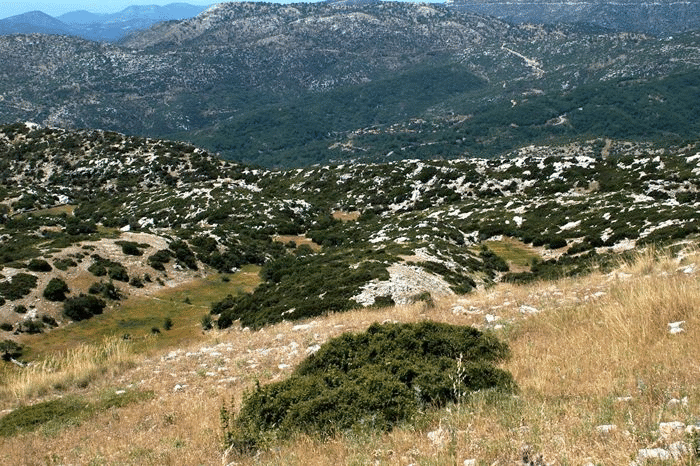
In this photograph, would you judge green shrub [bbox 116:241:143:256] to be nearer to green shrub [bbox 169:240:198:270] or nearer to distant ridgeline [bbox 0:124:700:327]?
distant ridgeline [bbox 0:124:700:327]

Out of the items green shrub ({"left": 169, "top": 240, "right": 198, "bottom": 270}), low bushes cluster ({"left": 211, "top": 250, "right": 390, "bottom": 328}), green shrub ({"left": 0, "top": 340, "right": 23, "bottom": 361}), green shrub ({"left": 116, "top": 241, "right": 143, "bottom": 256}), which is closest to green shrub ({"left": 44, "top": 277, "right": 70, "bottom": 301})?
green shrub ({"left": 0, "top": 340, "right": 23, "bottom": 361})

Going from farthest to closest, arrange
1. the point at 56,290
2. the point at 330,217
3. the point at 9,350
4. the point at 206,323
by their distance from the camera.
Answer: the point at 330,217 < the point at 56,290 < the point at 206,323 < the point at 9,350

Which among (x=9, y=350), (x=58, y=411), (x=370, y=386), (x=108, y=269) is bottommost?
(x=9, y=350)


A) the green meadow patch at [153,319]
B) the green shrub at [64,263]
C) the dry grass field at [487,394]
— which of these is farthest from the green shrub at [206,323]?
the dry grass field at [487,394]

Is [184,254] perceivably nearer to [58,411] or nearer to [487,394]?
[58,411]

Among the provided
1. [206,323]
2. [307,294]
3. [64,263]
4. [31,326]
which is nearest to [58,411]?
[307,294]
